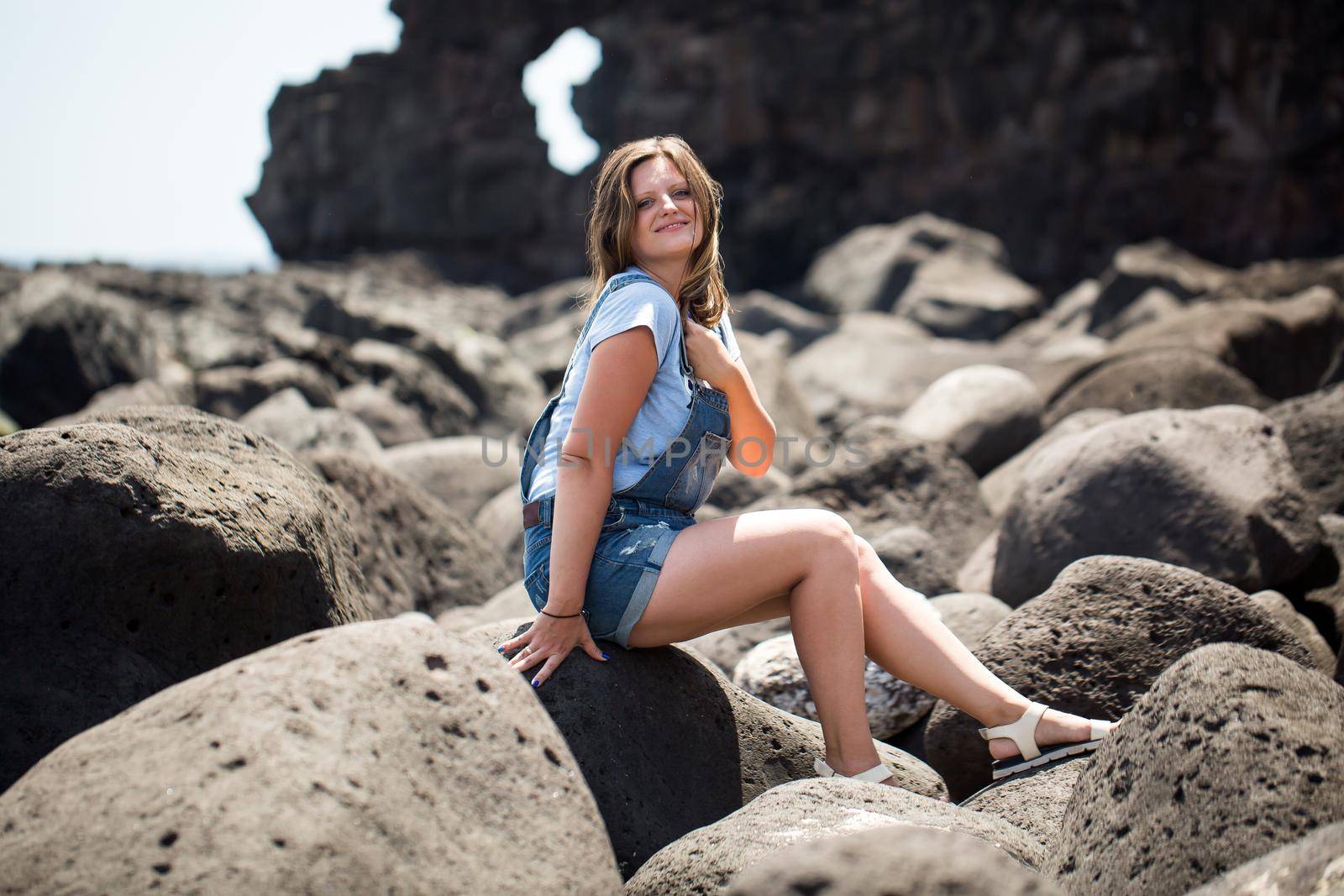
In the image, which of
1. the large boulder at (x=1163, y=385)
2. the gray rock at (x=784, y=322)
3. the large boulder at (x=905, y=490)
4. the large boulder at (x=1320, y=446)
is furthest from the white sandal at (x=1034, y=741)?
the gray rock at (x=784, y=322)

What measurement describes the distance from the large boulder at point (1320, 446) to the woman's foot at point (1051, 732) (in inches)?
121

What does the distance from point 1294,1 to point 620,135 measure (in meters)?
13.7

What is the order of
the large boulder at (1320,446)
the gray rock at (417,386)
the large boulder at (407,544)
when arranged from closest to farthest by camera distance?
the large boulder at (407,544)
the large boulder at (1320,446)
the gray rock at (417,386)

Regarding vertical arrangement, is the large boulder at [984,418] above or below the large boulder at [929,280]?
above

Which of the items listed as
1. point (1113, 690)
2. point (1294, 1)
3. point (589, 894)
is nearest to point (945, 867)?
point (589, 894)

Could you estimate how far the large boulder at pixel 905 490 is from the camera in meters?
5.72

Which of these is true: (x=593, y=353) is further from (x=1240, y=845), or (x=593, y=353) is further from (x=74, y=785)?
(x=1240, y=845)

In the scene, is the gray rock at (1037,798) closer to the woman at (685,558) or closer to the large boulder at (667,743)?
the woman at (685,558)

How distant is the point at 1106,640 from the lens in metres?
3.20

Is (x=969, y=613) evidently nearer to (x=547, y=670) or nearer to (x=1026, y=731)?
(x=1026, y=731)

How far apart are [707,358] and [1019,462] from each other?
433 centimetres

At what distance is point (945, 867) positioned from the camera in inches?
62.3

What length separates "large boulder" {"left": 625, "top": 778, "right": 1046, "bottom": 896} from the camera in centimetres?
214

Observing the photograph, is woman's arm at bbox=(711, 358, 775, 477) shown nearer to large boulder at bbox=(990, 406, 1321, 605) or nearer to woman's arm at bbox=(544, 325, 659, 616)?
woman's arm at bbox=(544, 325, 659, 616)
